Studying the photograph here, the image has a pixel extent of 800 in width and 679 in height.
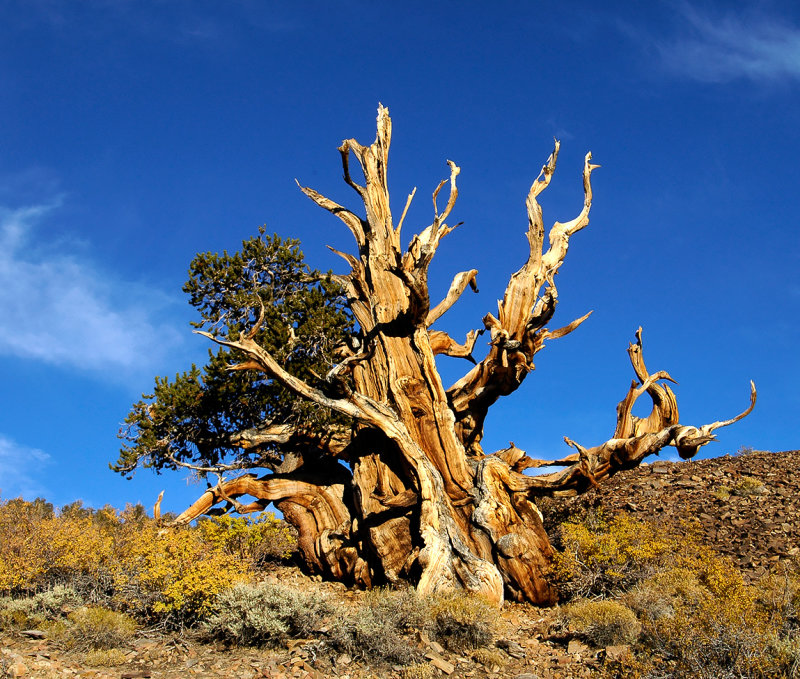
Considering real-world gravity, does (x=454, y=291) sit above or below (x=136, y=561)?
above

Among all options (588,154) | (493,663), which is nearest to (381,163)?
(588,154)

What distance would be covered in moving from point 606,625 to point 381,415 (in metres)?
5.03

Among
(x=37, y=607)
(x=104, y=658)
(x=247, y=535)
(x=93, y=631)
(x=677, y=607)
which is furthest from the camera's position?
(x=247, y=535)

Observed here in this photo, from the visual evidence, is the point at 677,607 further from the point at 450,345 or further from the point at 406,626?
the point at 450,345

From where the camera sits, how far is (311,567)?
13.4 meters

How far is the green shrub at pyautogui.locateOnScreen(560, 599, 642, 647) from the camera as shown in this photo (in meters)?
8.52

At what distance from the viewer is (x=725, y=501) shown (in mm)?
15172

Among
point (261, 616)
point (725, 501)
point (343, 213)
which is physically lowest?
point (261, 616)

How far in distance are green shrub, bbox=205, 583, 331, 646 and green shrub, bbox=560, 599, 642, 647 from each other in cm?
327

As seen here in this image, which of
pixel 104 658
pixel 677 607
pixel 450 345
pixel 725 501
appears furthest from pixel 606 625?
pixel 725 501

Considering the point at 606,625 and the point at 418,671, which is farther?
the point at 606,625

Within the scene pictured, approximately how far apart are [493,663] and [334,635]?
183cm

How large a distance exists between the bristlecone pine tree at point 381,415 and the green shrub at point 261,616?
7.52ft

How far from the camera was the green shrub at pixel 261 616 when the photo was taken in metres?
8.67
